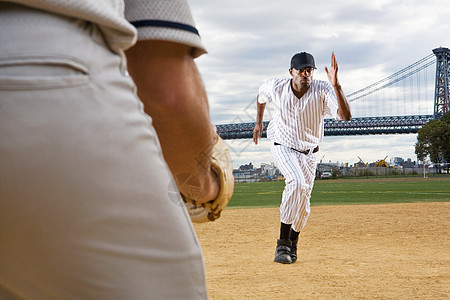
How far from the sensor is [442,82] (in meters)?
63.9

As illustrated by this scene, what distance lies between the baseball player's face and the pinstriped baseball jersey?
0.14 metres

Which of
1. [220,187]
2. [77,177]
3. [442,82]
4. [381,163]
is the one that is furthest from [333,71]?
[442,82]

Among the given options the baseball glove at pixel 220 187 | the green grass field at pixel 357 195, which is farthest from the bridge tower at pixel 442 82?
the baseball glove at pixel 220 187

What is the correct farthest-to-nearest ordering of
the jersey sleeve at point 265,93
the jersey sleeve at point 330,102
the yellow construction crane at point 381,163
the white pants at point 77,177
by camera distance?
the yellow construction crane at point 381,163, the jersey sleeve at point 265,93, the jersey sleeve at point 330,102, the white pants at point 77,177

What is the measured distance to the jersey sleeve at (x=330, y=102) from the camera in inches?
212

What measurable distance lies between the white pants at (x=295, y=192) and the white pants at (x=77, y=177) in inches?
172

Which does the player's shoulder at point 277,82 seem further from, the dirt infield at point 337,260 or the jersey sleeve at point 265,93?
the dirt infield at point 337,260

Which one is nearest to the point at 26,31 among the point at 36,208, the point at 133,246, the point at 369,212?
the point at 36,208

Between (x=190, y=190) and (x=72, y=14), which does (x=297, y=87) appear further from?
(x=72, y=14)

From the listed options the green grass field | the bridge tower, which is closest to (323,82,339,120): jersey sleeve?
the green grass field

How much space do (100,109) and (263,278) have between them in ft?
11.4

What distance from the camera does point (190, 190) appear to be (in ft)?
3.85

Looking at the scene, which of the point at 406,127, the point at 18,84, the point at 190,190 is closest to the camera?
the point at 18,84

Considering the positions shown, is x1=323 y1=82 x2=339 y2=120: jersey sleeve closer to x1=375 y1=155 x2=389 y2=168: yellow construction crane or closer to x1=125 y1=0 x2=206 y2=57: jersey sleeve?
x1=125 y1=0 x2=206 y2=57: jersey sleeve
